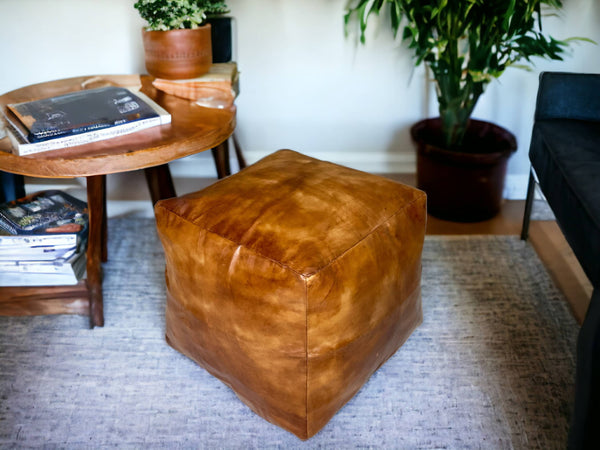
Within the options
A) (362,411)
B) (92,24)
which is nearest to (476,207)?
(362,411)

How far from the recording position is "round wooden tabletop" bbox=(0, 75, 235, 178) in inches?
47.5

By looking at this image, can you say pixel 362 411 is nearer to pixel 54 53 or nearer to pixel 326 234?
pixel 326 234

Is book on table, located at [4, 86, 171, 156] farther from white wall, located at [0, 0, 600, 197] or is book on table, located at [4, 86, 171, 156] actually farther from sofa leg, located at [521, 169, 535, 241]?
sofa leg, located at [521, 169, 535, 241]

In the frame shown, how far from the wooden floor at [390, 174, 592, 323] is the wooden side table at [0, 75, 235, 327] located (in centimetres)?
89

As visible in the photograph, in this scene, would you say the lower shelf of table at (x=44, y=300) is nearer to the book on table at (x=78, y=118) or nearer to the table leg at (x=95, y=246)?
the table leg at (x=95, y=246)

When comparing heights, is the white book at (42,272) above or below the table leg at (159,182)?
below

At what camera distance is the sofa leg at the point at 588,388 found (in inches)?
35.9

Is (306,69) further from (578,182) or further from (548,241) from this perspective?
(578,182)

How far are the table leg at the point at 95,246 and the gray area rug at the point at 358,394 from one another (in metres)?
0.05

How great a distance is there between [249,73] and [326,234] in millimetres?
1164

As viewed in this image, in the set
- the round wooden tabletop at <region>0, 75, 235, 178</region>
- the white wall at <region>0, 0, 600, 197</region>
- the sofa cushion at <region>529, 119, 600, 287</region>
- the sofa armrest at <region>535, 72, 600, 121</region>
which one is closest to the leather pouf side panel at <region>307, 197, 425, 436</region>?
the sofa cushion at <region>529, 119, 600, 287</region>

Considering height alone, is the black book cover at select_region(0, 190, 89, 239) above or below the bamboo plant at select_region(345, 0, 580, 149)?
below

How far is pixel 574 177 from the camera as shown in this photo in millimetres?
1264

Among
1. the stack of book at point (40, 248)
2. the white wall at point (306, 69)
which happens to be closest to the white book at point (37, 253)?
the stack of book at point (40, 248)
